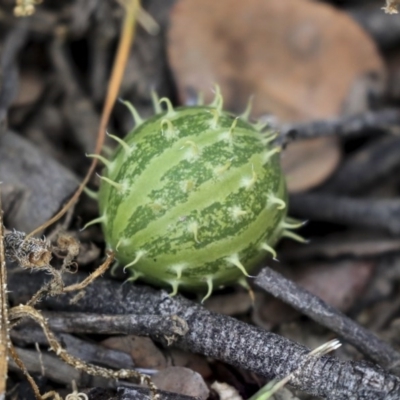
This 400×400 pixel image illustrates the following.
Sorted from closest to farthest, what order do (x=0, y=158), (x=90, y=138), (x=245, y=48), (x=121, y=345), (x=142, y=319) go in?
1. (x=142, y=319)
2. (x=121, y=345)
3. (x=0, y=158)
4. (x=90, y=138)
5. (x=245, y=48)

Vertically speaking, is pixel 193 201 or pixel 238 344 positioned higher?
pixel 193 201

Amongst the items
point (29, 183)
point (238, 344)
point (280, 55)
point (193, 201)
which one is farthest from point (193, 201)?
point (280, 55)

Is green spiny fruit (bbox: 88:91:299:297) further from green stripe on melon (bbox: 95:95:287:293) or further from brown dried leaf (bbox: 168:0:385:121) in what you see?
brown dried leaf (bbox: 168:0:385:121)

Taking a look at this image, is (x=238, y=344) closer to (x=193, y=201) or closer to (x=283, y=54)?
(x=193, y=201)

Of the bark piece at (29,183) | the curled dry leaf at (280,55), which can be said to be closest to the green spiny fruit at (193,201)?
the bark piece at (29,183)

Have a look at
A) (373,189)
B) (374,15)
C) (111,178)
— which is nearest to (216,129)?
(111,178)

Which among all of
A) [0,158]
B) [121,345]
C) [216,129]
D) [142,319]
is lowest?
[121,345]

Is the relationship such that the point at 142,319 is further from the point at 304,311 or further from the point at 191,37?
the point at 191,37
